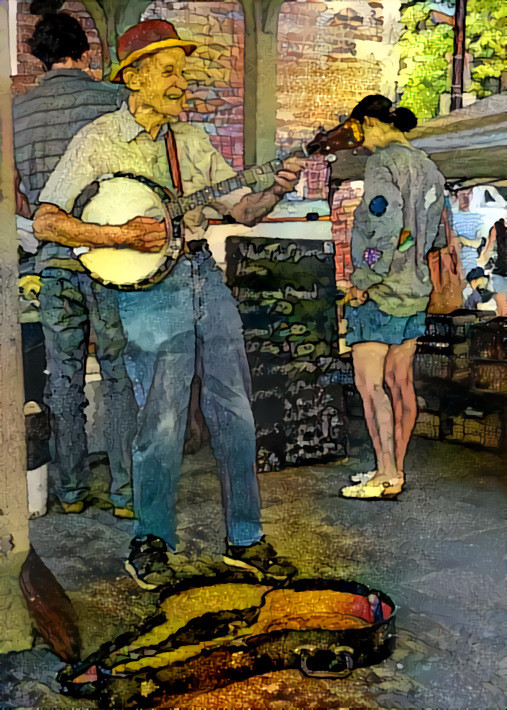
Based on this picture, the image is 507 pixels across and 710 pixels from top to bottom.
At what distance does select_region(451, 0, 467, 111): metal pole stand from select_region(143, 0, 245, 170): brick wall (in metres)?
0.66

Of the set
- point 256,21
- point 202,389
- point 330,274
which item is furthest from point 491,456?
point 256,21

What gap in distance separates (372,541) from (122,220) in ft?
4.26

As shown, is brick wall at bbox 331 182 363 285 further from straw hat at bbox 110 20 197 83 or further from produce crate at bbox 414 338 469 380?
straw hat at bbox 110 20 197 83

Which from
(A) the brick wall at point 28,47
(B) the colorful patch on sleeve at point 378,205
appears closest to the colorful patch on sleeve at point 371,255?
(B) the colorful patch on sleeve at point 378,205

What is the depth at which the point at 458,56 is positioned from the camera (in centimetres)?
207

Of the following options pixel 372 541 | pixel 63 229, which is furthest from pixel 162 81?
pixel 372 541

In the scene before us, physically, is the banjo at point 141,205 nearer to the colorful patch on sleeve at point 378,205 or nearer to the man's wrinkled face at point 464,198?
the colorful patch on sleeve at point 378,205

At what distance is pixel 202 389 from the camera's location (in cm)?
216

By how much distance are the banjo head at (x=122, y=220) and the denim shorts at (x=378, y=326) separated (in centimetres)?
62

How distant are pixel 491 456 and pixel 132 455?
3.84 ft

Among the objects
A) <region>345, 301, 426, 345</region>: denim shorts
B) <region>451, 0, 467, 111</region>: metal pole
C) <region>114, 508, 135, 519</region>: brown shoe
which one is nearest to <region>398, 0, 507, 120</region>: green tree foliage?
<region>451, 0, 467, 111</region>: metal pole

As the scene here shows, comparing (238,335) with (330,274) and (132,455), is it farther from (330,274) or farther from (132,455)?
(132,455)

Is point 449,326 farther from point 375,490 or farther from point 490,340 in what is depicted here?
point 375,490

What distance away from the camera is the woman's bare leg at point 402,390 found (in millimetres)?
2135
